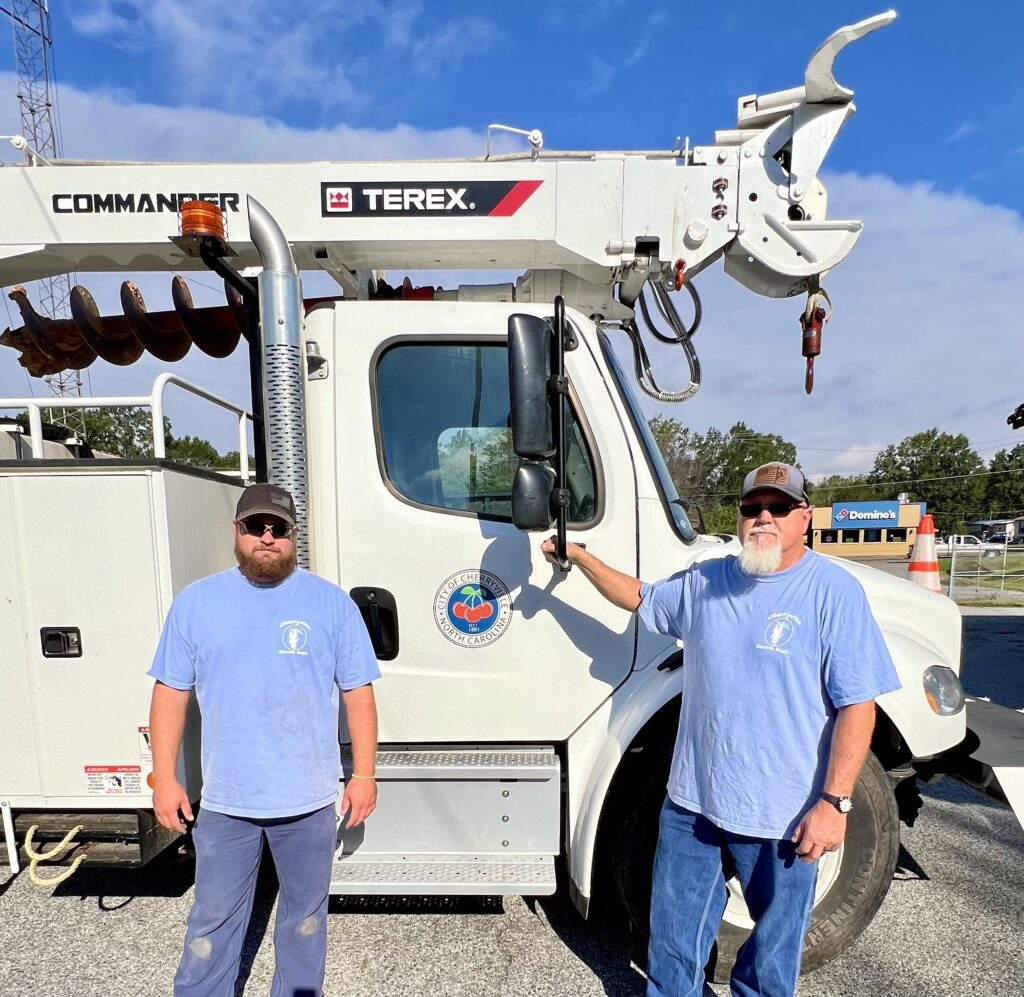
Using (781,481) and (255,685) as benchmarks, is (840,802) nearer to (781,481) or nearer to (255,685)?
(781,481)

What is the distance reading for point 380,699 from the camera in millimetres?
2379

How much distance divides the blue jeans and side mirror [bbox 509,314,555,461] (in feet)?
4.02

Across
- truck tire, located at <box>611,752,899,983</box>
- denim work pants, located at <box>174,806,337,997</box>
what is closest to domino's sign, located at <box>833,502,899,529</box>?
truck tire, located at <box>611,752,899,983</box>

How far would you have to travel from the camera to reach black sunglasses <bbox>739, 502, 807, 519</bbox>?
1.78 meters

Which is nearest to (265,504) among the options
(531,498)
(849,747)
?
(531,498)

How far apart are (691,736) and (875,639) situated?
0.59m

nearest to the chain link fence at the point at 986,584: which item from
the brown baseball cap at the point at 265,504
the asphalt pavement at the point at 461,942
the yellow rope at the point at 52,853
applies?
the asphalt pavement at the point at 461,942

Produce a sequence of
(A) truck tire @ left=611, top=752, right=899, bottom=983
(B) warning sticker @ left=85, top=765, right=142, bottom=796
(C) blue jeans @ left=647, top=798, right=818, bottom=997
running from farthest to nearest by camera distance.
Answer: (A) truck tire @ left=611, top=752, right=899, bottom=983 → (B) warning sticker @ left=85, top=765, right=142, bottom=796 → (C) blue jeans @ left=647, top=798, right=818, bottom=997

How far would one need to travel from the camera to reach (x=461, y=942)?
2488mm

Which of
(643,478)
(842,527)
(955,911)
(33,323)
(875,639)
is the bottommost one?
(842,527)

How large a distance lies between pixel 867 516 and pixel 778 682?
5112 centimetres

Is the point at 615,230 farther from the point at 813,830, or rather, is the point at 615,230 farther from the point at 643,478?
the point at 813,830

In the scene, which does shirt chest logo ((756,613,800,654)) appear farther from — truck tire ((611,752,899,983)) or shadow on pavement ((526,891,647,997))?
shadow on pavement ((526,891,647,997))

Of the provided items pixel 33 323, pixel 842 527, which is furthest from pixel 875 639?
pixel 842 527
